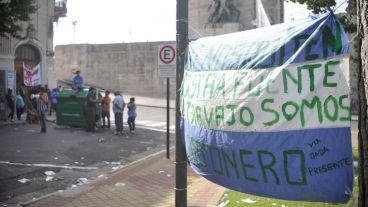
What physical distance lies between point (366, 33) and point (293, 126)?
2.91ft

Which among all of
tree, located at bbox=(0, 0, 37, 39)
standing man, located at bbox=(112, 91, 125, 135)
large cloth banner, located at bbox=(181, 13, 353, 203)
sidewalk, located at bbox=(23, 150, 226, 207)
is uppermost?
tree, located at bbox=(0, 0, 37, 39)

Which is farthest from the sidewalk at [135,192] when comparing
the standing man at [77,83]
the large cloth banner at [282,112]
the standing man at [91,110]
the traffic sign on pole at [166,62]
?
the standing man at [77,83]

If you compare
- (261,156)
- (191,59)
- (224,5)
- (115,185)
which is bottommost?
(115,185)

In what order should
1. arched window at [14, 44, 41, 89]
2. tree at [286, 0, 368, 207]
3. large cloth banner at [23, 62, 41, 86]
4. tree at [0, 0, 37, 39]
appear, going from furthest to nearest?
arched window at [14, 44, 41, 89], large cloth banner at [23, 62, 41, 86], tree at [0, 0, 37, 39], tree at [286, 0, 368, 207]

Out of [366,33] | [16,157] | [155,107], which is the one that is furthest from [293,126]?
[155,107]

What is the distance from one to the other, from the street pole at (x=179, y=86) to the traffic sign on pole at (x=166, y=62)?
23.2 ft

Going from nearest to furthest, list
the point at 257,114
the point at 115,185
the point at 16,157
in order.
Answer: the point at 257,114 → the point at 115,185 → the point at 16,157

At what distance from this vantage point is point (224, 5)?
135ft

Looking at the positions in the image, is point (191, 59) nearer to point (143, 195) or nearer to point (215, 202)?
point (215, 202)

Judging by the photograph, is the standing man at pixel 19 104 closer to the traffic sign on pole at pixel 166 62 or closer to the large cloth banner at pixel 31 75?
the large cloth banner at pixel 31 75

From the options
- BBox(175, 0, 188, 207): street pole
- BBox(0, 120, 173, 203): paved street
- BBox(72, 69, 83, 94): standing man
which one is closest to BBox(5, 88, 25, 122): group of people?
BBox(0, 120, 173, 203): paved street

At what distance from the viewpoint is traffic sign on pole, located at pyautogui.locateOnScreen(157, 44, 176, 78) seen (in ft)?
40.2

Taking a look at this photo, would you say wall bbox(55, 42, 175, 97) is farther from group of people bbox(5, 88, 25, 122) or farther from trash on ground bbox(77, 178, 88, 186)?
trash on ground bbox(77, 178, 88, 186)

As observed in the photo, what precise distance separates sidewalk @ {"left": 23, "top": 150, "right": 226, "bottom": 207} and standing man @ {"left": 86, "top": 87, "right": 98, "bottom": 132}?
26.8ft
